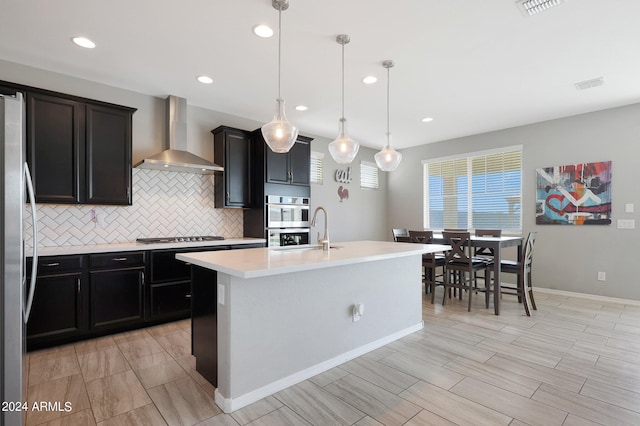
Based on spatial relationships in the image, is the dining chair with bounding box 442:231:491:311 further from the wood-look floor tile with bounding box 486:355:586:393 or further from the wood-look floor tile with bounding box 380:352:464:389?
the wood-look floor tile with bounding box 380:352:464:389

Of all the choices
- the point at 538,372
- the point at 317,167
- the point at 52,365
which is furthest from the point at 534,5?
the point at 52,365

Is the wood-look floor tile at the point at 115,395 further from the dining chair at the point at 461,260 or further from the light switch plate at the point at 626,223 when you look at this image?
the light switch plate at the point at 626,223

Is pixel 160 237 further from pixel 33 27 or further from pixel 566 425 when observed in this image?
pixel 566 425

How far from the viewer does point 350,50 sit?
294 cm

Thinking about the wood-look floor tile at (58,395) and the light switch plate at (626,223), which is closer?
the wood-look floor tile at (58,395)

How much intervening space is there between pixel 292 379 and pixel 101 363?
165 cm

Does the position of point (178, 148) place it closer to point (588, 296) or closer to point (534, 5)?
point (534, 5)

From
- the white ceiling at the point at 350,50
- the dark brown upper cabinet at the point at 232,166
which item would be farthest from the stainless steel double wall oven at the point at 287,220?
the white ceiling at the point at 350,50

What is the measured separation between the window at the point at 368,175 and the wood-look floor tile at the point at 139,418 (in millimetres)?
5485

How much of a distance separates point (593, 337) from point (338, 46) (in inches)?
148

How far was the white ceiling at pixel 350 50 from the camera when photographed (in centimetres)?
238

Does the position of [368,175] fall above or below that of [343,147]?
above

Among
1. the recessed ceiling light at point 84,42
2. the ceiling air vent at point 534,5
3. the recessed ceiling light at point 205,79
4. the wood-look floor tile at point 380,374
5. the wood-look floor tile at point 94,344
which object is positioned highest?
the recessed ceiling light at point 205,79

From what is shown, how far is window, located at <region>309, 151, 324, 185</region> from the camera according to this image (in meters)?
5.91
